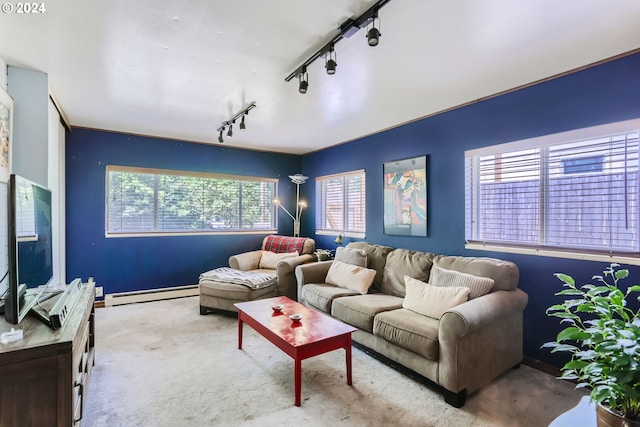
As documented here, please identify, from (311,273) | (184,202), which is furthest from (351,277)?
(184,202)

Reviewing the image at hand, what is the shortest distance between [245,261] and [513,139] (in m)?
3.56

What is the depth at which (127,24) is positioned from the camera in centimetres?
183

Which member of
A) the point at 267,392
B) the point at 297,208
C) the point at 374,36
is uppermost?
the point at 374,36

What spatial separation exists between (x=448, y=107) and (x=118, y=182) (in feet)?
14.2

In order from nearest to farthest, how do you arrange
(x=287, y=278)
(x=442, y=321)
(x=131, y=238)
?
(x=442, y=321) → (x=287, y=278) → (x=131, y=238)

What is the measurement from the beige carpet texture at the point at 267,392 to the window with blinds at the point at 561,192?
1114 mm

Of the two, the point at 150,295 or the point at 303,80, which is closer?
the point at 303,80

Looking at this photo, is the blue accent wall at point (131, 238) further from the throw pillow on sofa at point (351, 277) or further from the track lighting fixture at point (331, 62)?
the track lighting fixture at point (331, 62)

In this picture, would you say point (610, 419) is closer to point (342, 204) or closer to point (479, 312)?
point (479, 312)

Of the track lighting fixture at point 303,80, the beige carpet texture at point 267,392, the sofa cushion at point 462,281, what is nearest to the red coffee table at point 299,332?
the beige carpet texture at point 267,392

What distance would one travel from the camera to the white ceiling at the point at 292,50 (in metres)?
1.71

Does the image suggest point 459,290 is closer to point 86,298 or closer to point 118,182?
point 86,298

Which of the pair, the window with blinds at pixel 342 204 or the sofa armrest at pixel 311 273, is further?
the window with blinds at pixel 342 204

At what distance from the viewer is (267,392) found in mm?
2225
